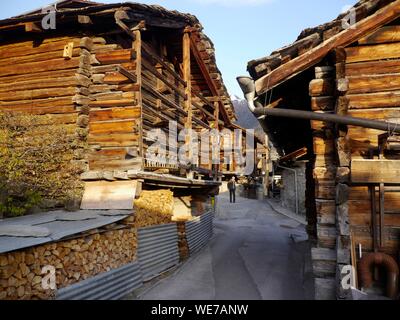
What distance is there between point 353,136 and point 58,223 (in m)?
5.32

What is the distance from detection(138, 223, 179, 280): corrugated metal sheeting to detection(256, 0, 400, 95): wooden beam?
15.0ft

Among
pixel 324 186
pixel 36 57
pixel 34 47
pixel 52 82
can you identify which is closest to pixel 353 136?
pixel 324 186

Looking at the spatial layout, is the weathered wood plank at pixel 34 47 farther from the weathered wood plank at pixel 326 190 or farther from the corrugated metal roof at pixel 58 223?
the weathered wood plank at pixel 326 190

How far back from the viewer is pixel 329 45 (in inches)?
201

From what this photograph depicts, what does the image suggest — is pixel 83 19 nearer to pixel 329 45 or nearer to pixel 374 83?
pixel 329 45

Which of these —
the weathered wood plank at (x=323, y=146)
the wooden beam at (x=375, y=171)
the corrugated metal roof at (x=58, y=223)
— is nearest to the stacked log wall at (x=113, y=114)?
the corrugated metal roof at (x=58, y=223)

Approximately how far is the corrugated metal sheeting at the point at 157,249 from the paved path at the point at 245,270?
14.2 inches

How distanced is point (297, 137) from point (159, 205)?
16.5 ft

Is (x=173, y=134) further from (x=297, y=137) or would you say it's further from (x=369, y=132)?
(x=369, y=132)
